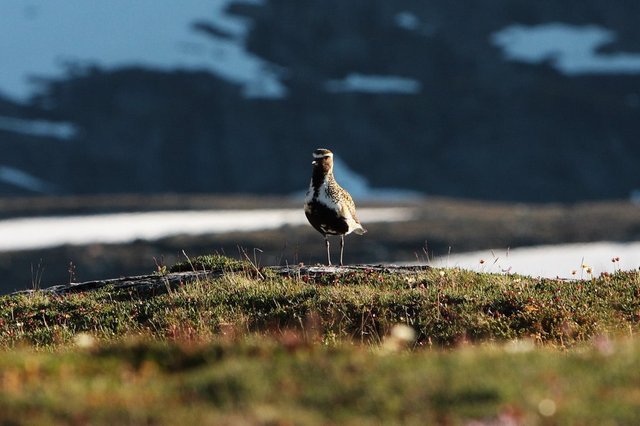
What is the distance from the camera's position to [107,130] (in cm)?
18675

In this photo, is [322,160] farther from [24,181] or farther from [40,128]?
[40,128]

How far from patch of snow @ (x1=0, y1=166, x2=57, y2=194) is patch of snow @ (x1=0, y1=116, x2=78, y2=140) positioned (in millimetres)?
14450

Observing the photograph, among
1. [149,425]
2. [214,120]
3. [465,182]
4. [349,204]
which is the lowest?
[149,425]

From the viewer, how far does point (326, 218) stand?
18312 mm

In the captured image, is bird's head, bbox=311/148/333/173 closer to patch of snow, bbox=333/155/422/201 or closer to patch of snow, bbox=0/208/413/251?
patch of snow, bbox=0/208/413/251

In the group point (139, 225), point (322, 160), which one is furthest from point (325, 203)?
point (139, 225)

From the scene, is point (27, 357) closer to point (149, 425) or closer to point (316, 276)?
point (149, 425)

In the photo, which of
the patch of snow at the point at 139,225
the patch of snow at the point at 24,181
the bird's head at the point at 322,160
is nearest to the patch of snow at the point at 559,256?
the patch of snow at the point at 139,225

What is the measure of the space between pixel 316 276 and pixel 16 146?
171486 mm

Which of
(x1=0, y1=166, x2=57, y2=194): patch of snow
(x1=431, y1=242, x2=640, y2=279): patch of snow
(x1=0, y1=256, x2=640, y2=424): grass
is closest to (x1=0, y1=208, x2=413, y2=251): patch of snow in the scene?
(x1=431, y1=242, x2=640, y2=279): patch of snow

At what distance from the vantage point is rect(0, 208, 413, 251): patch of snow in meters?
85.4

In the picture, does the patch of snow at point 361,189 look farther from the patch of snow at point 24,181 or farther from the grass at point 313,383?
the grass at point 313,383

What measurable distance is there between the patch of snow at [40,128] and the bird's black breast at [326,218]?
174 m

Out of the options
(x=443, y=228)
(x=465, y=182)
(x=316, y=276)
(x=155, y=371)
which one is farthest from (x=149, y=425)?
(x=465, y=182)
